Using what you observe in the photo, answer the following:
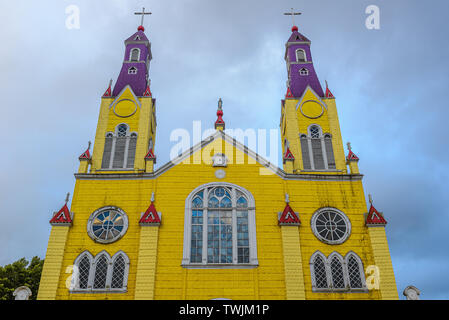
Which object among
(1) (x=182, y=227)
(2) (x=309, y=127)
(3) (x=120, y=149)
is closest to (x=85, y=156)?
(3) (x=120, y=149)

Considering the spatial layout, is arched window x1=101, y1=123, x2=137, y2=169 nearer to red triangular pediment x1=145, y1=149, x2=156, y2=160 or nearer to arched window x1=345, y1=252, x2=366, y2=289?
red triangular pediment x1=145, y1=149, x2=156, y2=160

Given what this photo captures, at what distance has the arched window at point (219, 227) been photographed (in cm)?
2192

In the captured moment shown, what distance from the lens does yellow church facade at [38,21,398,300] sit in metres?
21.1

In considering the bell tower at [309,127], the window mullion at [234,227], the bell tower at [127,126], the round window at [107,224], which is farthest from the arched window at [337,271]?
the bell tower at [127,126]

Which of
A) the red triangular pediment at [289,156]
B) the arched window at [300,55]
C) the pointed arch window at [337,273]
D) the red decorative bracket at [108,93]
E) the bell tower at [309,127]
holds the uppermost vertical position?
the arched window at [300,55]

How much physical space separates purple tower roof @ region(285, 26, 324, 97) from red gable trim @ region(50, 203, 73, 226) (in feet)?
61.3

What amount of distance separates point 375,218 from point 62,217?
61.8 ft

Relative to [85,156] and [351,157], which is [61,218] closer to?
[85,156]

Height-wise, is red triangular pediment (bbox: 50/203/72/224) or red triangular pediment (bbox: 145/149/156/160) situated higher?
red triangular pediment (bbox: 145/149/156/160)

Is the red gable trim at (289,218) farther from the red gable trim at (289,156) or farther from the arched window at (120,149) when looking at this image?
the arched window at (120,149)

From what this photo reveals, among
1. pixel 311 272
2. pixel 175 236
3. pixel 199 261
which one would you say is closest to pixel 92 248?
pixel 175 236

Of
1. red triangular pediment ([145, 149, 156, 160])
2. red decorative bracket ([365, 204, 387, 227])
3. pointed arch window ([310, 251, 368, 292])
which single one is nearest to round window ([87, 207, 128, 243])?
red triangular pediment ([145, 149, 156, 160])

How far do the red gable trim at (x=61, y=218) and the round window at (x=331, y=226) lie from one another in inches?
578
